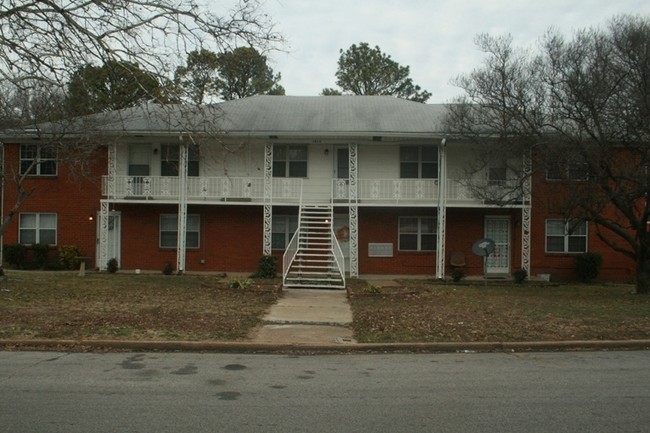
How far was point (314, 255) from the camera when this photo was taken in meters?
18.6

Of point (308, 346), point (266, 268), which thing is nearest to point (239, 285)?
point (266, 268)

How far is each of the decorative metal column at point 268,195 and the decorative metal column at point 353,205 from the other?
2.80 meters

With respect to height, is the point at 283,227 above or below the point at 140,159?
below

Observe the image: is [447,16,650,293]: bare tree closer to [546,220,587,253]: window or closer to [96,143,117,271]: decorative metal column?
[546,220,587,253]: window

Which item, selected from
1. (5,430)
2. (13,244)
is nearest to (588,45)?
(5,430)

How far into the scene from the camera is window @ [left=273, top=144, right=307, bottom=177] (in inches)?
873

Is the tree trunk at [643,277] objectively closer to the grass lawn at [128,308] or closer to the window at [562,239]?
the window at [562,239]

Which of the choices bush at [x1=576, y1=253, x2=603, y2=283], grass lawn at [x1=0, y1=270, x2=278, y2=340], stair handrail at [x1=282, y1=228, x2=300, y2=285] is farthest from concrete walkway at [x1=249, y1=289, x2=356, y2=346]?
bush at [x1=576, y1=253, x2=603, y2=283]

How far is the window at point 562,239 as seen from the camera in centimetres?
2239

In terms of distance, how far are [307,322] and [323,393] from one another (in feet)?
16.1

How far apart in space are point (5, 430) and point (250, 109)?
1925 cm

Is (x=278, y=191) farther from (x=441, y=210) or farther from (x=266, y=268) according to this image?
(x=441, y=210)

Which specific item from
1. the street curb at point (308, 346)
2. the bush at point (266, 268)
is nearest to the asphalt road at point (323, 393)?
the street curb at point (308, 346)

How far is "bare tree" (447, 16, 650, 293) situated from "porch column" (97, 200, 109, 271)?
13404 mm
